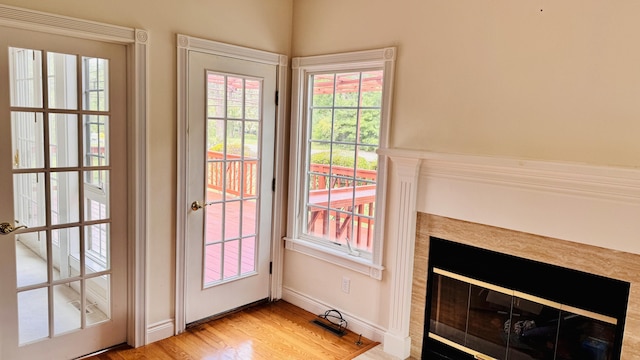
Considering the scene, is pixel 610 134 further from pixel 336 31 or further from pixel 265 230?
pixel 265 230

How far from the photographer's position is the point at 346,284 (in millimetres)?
3330

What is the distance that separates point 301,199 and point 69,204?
1673 millimetres

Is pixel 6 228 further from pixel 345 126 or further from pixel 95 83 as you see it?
pixel 345 126

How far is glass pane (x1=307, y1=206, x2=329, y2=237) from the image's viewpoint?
138 inches

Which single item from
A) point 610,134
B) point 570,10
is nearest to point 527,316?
point 610,134

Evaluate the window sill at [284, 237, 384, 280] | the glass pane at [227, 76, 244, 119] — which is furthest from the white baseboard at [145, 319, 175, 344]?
the glass pane at [227, 76, 244, 119]

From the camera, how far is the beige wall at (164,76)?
275cm

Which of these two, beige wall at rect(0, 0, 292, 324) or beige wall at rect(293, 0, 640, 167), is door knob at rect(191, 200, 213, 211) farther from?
beige wall at rect(293, 0, 640, 167)

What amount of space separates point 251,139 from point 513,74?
6.24 ft

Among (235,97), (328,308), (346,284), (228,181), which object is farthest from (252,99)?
(328,308)

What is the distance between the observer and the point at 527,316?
96.7 inches

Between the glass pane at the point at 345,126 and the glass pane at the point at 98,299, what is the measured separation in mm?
1841

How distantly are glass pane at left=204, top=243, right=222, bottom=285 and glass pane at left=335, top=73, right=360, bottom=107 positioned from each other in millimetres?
1415

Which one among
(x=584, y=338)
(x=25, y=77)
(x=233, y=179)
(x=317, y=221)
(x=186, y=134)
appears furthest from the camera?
(x=317, y=221)
